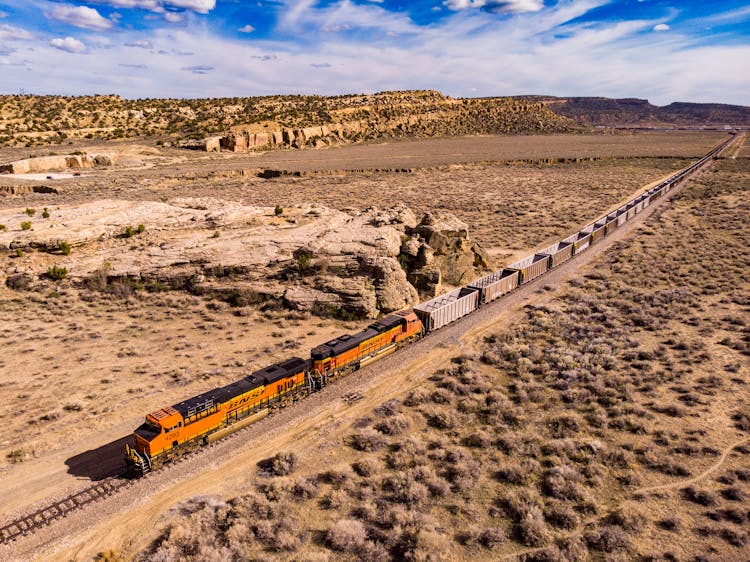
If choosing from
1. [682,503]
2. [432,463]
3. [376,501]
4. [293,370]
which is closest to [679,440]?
[682,503]

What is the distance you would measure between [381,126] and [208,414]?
158 meters

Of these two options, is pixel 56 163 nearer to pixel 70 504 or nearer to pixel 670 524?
pixel 70 504

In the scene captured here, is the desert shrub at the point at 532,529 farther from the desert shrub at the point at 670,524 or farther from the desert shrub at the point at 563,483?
the desert shrub at the point at 670,524

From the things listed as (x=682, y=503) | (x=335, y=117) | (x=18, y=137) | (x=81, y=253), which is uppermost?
(x=335, y=117)

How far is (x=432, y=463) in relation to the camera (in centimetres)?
1733

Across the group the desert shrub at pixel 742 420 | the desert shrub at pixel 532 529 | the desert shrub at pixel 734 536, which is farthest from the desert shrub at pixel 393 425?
the desert shrub at pixel 742 420

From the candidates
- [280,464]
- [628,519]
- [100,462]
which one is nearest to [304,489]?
[280,464]

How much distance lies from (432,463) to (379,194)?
62.6 metres

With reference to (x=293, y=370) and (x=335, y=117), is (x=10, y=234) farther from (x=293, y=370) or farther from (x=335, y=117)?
(x=335, y=117)

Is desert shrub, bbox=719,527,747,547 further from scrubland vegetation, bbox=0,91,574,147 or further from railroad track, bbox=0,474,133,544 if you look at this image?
scrubland vegetation, bbox=0,91,574,147

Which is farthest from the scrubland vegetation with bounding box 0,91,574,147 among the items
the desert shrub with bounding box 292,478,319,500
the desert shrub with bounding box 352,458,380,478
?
the desert shrub with bounding box 352,458,380,478

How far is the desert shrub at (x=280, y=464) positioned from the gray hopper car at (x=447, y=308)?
13.2m

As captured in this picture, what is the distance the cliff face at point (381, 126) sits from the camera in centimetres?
12169

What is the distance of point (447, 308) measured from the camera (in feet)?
95.9
